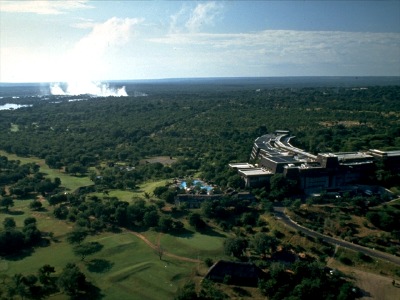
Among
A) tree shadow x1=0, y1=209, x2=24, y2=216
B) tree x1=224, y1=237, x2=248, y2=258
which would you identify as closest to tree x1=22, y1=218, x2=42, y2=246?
tree shadow x1=0, y1=209, x2=24, y2=216

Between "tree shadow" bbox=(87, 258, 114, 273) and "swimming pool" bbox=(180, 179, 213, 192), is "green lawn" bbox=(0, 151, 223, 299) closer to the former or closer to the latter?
"tree shadow" bbox=(87, 258, 114, 273)

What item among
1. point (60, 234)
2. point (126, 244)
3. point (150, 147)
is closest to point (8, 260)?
point (60, 234)

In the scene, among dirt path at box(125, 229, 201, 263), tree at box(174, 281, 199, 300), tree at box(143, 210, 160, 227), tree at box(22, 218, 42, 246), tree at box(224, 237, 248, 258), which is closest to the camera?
tree at box(174, 281, 199, 300)

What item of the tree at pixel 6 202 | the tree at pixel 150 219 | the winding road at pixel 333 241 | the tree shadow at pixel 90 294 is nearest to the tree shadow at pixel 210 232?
the tree at pixel 150 219

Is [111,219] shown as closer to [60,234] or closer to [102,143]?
[60,234]

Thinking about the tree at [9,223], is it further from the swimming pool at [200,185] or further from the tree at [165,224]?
the swimming pool at [200,185]

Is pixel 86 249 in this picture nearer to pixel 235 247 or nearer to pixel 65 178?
pixel 235 247
